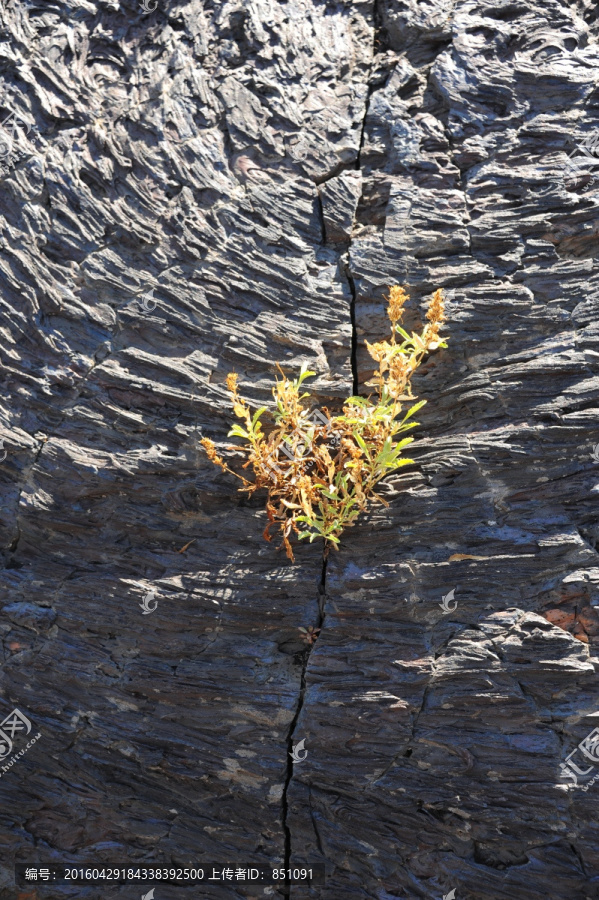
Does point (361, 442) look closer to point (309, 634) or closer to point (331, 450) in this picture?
point (331, 450)

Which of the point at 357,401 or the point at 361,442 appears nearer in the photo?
the point at 361,442

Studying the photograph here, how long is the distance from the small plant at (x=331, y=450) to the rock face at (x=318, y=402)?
0.21 m

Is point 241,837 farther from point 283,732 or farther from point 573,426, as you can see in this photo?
point 573,426

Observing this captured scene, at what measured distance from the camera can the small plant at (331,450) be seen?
3721mm

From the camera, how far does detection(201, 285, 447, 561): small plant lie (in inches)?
146

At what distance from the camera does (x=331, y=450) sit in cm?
389

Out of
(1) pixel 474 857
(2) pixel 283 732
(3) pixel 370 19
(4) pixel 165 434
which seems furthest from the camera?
(3) pixel 370 19

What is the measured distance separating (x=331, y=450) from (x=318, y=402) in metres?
0.39

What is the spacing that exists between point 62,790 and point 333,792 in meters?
1.63

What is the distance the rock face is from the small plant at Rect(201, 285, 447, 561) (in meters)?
0.21

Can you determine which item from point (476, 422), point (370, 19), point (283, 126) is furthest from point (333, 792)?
point (370, 19)

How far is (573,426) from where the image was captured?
3.82 m

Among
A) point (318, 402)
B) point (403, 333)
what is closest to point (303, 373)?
point (318, 402)

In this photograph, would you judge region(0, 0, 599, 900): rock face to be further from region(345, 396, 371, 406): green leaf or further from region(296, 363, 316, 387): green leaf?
region(345, 396, 371, 406): green leaf
